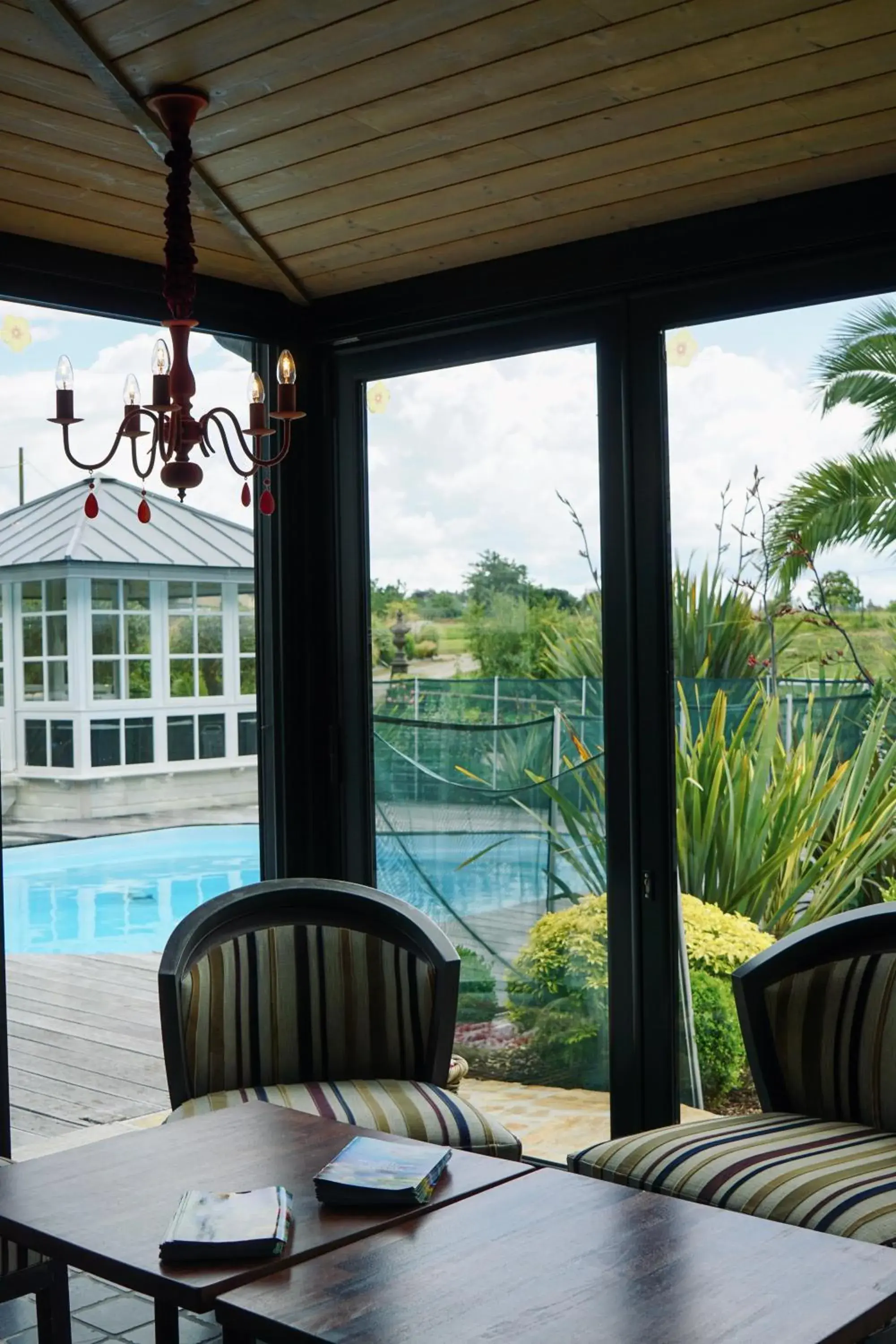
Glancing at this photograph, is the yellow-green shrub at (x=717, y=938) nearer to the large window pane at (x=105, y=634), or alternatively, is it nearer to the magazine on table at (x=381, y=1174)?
the magazine on table at (x=381, y=1174)

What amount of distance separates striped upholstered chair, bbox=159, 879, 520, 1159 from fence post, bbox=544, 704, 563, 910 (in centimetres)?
49

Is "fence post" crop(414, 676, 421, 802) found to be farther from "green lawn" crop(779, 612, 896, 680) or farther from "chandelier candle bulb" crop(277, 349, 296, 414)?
"chandelier candle bulb" crop(277, 349, 296, 414)

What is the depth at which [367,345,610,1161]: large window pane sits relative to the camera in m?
3.61

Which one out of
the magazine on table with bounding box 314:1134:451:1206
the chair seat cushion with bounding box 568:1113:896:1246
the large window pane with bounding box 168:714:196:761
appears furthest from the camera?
the large window pane with bounding box 168:714:196:761

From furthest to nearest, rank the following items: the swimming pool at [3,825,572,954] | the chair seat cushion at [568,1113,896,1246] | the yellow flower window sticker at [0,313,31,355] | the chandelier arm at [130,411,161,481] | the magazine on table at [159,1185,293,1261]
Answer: the swimming pool at [3,825,572,954] < the yellow flower window sticker at [0,313,31,355] < the chandelier arm at [130,411,161,481] < the chair seat cushion at [568,1113,896,1246] < the magazine on table at [159,1185,293,1261]

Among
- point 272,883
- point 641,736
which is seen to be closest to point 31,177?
point 272,883

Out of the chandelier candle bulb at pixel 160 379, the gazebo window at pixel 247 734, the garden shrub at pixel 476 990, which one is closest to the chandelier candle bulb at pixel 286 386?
the chandelier candle bulb at pixel 160 379

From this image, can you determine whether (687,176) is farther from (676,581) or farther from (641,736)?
(641,736)

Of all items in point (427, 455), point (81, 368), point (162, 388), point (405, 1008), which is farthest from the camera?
point (427, 455)

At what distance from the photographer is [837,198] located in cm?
310

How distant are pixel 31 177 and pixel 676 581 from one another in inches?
70.4

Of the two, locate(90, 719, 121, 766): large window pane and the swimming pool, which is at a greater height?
locate(90, 719, 121, 766): large window pane

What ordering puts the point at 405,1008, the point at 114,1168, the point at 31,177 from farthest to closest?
the point at 405,1008, the point at 31,177, the point at 114,1168

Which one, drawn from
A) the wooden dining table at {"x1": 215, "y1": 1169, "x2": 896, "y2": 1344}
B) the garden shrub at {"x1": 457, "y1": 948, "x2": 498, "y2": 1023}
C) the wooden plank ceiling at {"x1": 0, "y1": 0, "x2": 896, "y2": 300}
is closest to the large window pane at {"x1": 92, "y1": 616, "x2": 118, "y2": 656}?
the wooden plank ceiling at {"x1": 0, "y1": 0, "x2": 896, "y2": 300}
